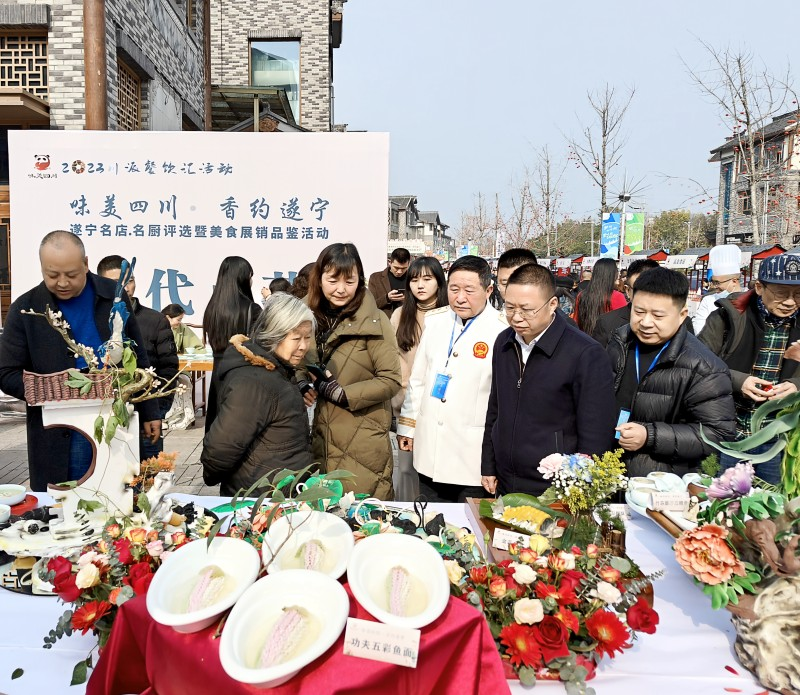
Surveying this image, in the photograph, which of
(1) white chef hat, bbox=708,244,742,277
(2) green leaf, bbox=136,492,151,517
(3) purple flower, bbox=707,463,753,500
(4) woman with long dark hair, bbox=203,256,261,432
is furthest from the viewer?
(1) white chef hat, bbox=708,244,742,277

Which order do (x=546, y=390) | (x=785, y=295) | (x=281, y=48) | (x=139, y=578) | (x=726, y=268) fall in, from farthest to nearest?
(x=281, y=48)
(x=726, y=268)
(x=785, y=295)
(x=546, y=390)
(x=139, y=578)

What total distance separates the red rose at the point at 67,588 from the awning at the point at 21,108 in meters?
7.32

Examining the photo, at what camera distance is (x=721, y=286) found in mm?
4641

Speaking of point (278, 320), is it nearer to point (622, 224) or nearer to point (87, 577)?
point (87, 577)

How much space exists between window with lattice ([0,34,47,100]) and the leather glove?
7.02m

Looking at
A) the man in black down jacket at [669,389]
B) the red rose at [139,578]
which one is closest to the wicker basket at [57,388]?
the red rose at [139,578]

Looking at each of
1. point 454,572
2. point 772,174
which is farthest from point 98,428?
point 772,174

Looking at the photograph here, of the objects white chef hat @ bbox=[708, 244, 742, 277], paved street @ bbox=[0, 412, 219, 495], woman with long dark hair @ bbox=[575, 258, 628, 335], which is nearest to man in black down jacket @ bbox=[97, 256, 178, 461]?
paved street @ bbox=[0, 412, 219, 495]

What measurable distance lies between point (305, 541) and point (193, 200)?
5.57 metres

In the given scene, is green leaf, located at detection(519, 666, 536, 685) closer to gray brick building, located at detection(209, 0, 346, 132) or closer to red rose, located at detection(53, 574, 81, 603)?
red rose, located at detection(53, 574, 81, 603)

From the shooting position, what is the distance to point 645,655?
53.2 inches

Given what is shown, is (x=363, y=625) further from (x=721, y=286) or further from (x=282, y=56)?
(x=282, y=56)

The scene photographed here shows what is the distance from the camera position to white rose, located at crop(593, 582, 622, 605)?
49.1 inches

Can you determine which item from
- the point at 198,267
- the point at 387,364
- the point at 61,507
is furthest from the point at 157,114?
the point at 61,507
